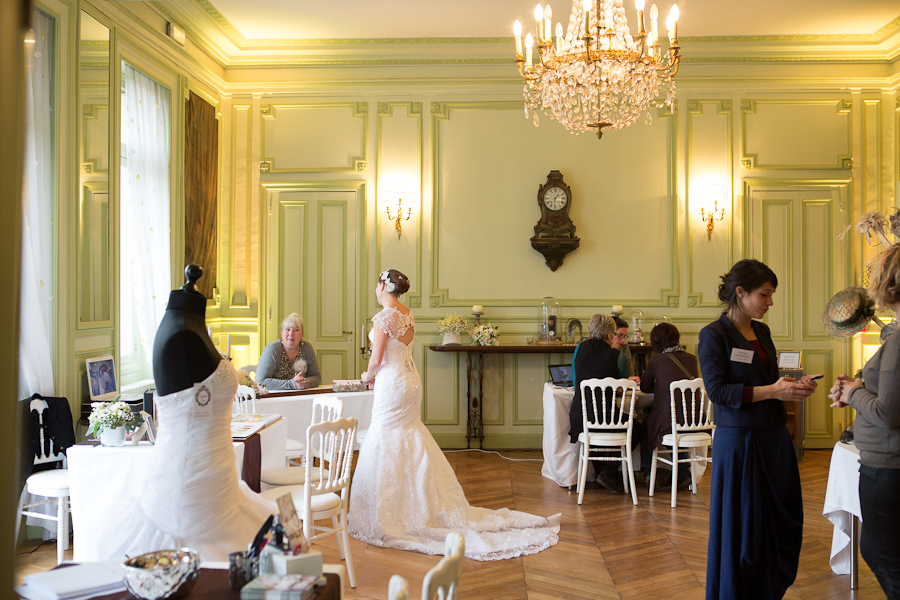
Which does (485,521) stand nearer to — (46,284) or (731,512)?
(731,512)

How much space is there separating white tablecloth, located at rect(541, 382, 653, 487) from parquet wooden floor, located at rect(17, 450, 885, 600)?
158mm

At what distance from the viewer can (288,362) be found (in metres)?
5.31

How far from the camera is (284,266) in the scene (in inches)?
263

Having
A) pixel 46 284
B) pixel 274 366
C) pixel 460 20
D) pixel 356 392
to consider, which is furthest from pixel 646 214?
pixel 46 284

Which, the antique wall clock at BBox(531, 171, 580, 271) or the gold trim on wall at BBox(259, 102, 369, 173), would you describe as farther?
the gold trim on wall at BBox(259, 102, 369, 173)

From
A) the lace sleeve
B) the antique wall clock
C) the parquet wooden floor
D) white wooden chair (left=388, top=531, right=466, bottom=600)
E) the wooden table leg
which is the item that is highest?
the antique wall clock

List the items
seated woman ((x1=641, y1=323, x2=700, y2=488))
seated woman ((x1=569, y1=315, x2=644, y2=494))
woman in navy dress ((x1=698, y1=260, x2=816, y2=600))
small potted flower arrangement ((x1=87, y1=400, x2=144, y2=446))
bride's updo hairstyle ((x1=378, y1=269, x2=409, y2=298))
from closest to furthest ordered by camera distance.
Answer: woman in navy dress ((x1=698, y1=260, x2=816, y2=600)) → small potted flower arrangement ((x1=87, y1=400, x2=144, y2=446)) → bride's updo hairstyle ((x1=378, y1=269, x2=409, y2=298)) → seated woman ((x1=641, y1=323, x2=700, y2=488)) → seated woman ((x1=569, y1=315, x2=644, y2=494))

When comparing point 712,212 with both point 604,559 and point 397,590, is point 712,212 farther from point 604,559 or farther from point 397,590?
point 397,590

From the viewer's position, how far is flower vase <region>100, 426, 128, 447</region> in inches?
113

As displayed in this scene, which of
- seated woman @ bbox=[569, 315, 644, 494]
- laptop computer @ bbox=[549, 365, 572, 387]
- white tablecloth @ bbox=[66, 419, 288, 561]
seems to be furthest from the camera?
laptop computer @ bbox=[549, 365, 572, 387]

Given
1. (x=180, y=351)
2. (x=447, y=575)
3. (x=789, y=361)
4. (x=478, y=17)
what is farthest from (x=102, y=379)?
(x=789, y=361)

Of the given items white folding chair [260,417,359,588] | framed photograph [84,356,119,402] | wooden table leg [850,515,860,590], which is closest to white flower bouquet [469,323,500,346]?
white folding chair [260,417,359,588]

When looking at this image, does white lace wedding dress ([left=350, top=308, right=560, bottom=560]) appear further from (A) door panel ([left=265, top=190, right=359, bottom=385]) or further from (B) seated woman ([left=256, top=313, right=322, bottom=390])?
(A) door panel ([left=265, top=190, right=359, bottom=385])

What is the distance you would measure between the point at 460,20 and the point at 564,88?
2427mm
